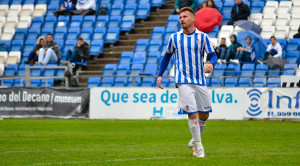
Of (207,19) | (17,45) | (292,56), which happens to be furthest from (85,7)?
(292,56)

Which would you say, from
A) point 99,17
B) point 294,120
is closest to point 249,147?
point 294,120

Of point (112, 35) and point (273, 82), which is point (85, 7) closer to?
point (112, 35)

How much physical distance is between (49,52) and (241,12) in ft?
27.7

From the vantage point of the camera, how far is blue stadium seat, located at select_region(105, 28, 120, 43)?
26938mm

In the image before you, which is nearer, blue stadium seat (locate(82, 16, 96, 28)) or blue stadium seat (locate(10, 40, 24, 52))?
blue stadium seat (locate(10, 40, 24, 52))

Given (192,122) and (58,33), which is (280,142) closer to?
(192,122)

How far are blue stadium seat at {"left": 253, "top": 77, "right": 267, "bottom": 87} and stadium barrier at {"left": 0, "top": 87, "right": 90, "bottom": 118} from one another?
622 centimetres

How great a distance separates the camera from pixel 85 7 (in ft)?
95.2

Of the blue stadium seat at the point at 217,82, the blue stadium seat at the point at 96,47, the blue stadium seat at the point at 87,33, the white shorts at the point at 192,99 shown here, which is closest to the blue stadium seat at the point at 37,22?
the blue stadium seat at the point at 87,33

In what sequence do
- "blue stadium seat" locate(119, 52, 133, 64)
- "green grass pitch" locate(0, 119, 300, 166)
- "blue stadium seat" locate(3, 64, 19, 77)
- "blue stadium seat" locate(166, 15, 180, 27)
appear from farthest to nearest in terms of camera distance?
1. "blue stadium seat" locate(3, 64, 19, 77)
2. "blue stadium seat" locate(166, 15, 180, 27)
3. "blue stadium seat" locate(119, 52, 133, 64)
4. "green grass pitch" locate(0, 119, 300, 166)

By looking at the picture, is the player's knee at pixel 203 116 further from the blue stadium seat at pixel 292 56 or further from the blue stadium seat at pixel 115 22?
the blue stadium seat at pixel 115 22

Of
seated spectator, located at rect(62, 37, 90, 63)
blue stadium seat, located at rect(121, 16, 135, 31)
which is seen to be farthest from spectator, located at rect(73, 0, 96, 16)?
seated spectator, located at rect(62, 37, 90, 63)

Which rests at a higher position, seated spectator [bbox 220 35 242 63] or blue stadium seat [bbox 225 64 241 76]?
seated spectator [bbox 220 35 242 63]

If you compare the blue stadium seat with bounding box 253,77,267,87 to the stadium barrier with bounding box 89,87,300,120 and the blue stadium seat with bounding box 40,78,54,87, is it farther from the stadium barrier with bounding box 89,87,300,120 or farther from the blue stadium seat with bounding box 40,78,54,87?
the blue stadium seat with bounding box 40,78,54,87
